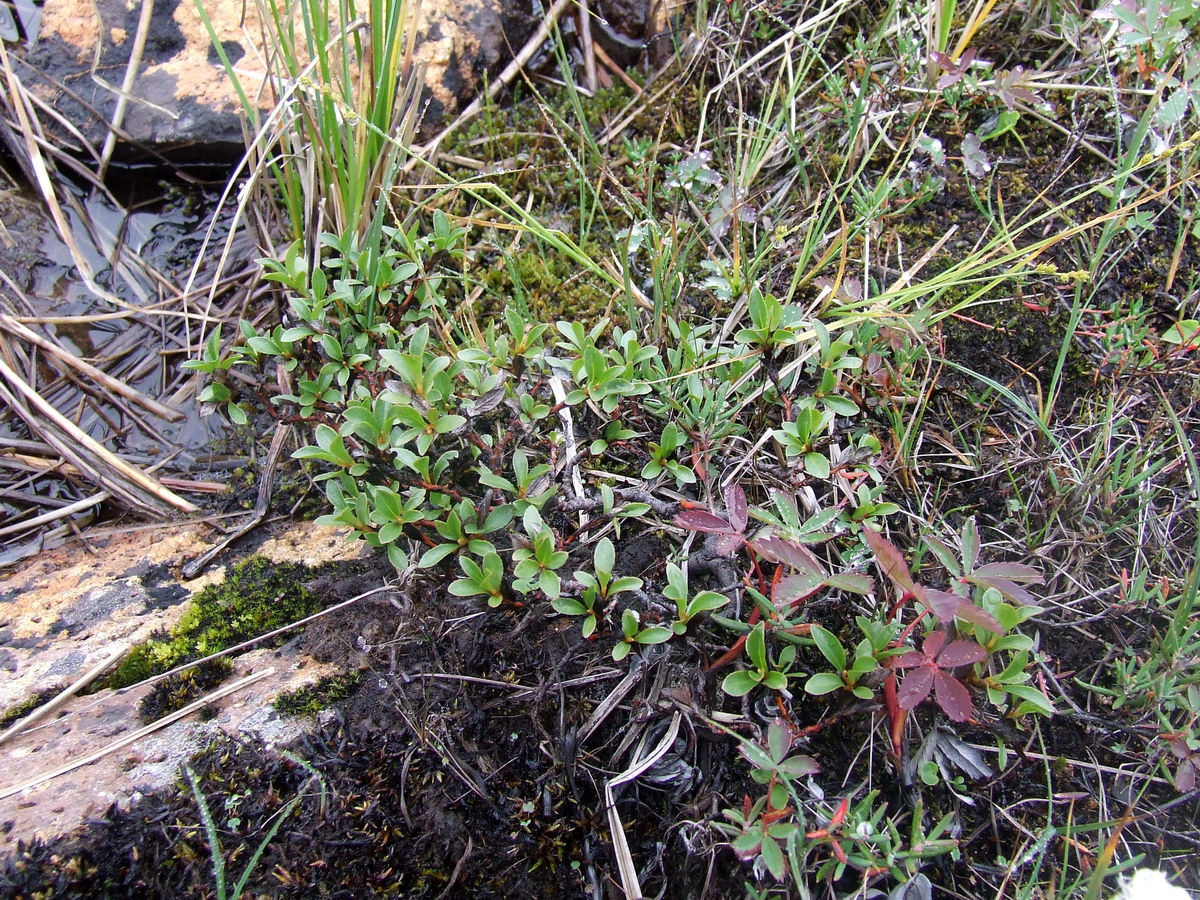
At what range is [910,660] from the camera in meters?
1.71

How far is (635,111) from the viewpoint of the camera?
10.4 feet

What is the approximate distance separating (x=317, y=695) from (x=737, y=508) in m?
1.22

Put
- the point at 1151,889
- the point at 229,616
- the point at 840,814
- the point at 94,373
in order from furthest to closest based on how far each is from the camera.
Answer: the point at 94,373 → the point at 229,616 → the point at 840,814 → the point at 1151,889

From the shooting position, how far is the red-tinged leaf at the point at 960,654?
1691 millimetres

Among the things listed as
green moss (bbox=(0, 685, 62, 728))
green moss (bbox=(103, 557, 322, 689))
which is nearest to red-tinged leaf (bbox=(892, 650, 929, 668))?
green moss (bbox=(103, 557, 322, 689))

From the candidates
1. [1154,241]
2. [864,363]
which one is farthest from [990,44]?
[864,363]

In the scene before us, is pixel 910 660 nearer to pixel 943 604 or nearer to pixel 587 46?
pixel 943 604

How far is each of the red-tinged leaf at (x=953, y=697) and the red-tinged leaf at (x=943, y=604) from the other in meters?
0.14

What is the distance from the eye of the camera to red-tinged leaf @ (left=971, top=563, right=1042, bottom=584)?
1747mm

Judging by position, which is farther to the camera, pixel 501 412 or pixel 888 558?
pixel 501 412

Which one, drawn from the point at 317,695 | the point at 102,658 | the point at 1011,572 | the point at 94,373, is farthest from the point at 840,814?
the point at 94,373

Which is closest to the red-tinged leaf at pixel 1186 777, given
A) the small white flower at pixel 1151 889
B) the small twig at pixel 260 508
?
the small white flower at pixel 1151 889

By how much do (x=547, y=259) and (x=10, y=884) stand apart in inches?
92.6

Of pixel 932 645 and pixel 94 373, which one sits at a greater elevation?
pixel 932 645
